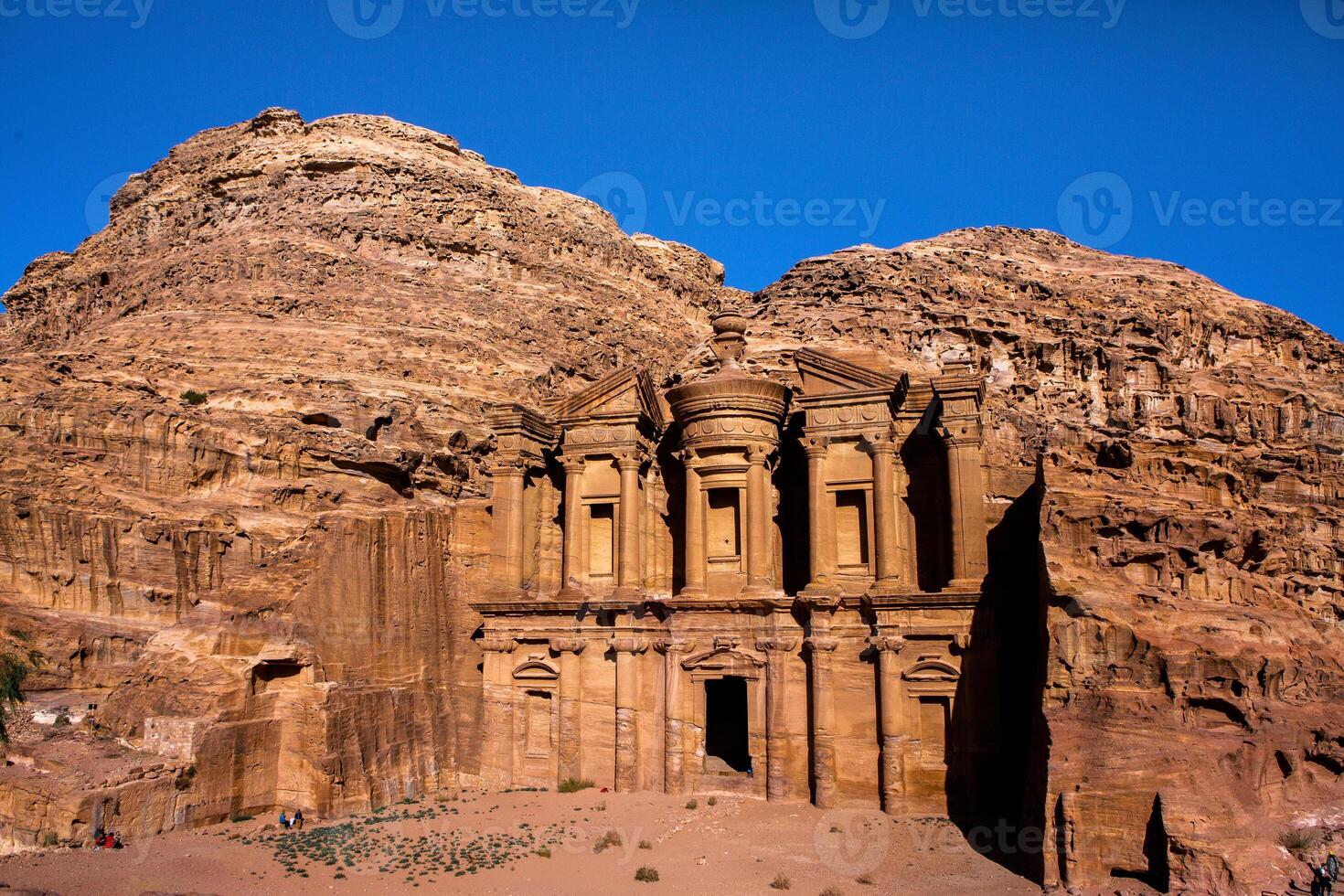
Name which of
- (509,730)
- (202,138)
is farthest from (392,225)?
(509,730)

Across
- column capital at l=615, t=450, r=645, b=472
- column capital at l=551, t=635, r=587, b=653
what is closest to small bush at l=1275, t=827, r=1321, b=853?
column capital at l=551, t=635, r=587, b=653

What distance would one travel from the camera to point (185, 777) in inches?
778

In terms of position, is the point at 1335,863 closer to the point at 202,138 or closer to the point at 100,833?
the point at 100,833

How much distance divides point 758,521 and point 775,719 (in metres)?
5.34

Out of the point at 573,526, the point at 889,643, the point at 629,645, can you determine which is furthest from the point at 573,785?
the point at 889,643

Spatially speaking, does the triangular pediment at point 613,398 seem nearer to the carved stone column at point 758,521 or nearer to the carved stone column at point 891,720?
the carved stone column at point 758,521

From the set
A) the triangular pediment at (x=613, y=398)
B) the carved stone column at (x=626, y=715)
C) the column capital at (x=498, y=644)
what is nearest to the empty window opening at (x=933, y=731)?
the carved stone column at (x=626, y=715)

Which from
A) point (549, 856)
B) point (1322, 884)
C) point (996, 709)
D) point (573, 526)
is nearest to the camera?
point (1322, 884)

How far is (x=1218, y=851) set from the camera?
1627 cm

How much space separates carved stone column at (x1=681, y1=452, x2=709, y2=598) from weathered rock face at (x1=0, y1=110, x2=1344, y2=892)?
20.4 ft

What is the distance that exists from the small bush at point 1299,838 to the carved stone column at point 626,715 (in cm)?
1436

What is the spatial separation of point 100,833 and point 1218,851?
19.4 meters

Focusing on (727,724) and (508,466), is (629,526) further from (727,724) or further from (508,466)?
(727,724)

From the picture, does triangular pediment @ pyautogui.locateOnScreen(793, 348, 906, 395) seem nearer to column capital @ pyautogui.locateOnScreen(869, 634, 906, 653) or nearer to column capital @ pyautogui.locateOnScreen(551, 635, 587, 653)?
column capital @ pyautogui.locateOnScreen(869, 634, 906, 653)
